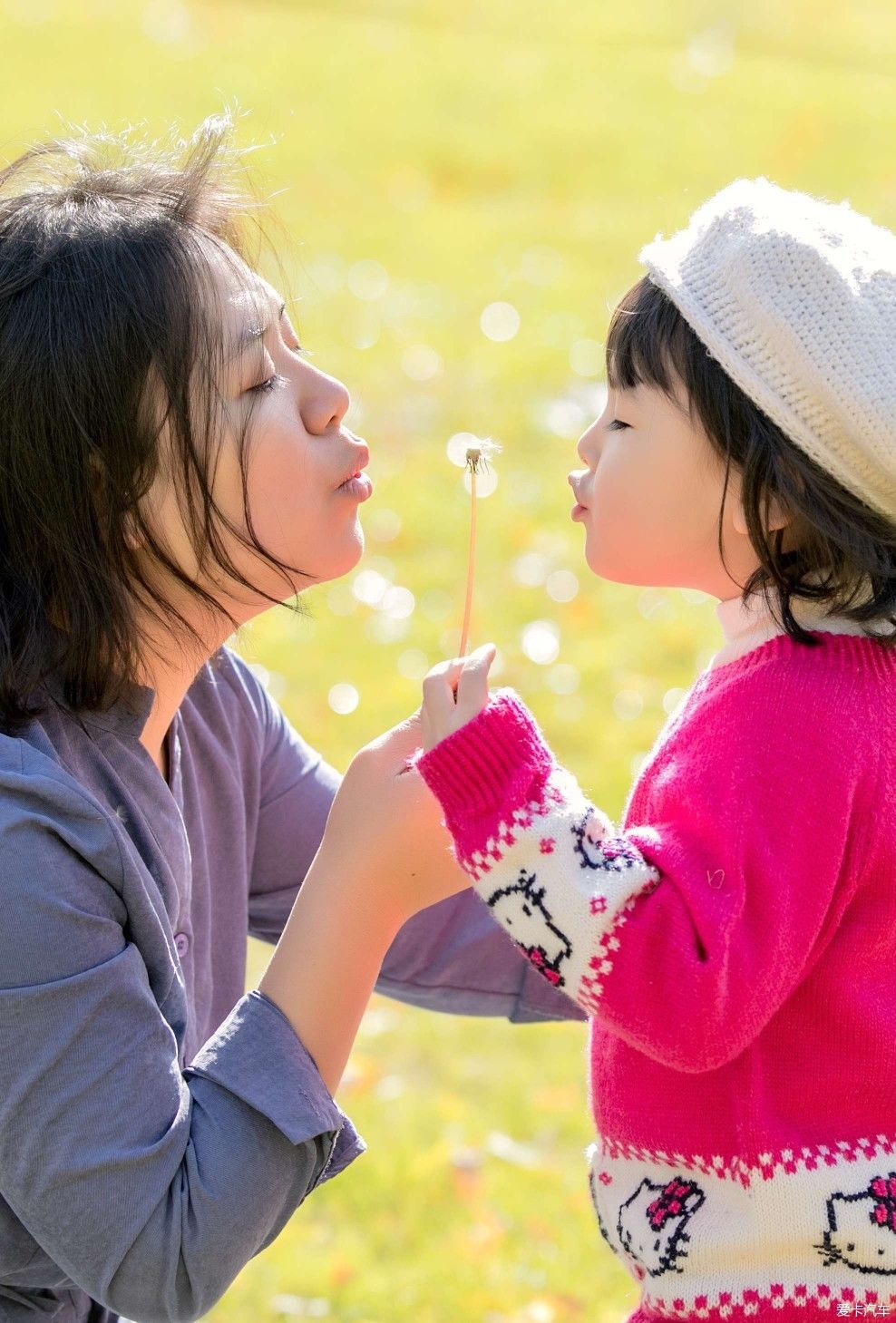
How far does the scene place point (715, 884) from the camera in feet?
4.82

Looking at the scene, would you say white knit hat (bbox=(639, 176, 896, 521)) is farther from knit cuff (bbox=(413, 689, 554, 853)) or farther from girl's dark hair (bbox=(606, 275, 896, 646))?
knit cuff (bbox=(413, 689, 554, 853))

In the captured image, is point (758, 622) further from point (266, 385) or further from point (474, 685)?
point (266, 385)

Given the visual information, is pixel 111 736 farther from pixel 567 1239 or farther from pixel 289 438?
pixel 567 1239

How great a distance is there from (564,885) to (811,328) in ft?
1.89

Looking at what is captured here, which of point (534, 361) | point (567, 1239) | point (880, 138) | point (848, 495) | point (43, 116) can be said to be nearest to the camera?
point (848, 495)

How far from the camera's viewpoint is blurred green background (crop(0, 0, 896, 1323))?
2896mm

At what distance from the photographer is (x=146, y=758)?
6.06 ft

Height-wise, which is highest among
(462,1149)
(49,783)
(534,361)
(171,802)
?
(49,783)

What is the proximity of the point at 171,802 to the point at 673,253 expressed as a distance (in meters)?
0.82

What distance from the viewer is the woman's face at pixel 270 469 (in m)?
1.80

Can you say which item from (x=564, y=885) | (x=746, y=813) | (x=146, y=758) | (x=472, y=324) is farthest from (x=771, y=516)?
(x=472, y=324)

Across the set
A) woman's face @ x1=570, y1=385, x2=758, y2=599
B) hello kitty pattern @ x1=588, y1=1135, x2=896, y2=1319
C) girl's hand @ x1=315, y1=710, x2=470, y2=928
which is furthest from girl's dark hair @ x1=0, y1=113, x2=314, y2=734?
hello kitty pattern @ x1=588, y1=1135, x2=896, y2=1319

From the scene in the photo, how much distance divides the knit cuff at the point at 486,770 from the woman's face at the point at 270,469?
36 cm

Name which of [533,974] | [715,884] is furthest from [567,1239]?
[715,884]
